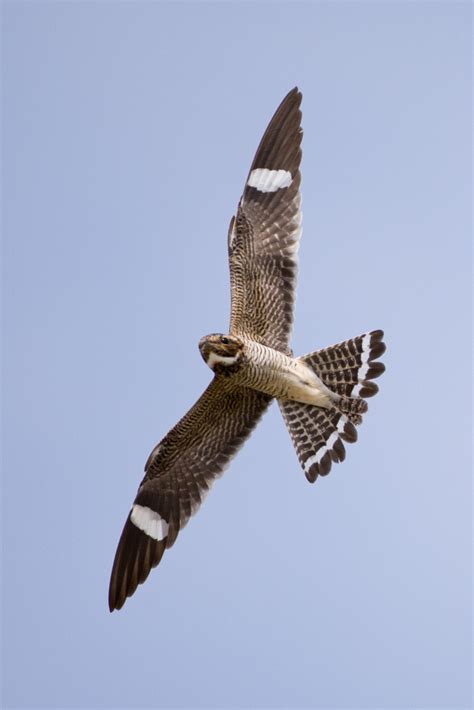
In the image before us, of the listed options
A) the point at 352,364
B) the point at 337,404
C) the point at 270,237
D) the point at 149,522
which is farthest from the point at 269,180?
the point at 149,522

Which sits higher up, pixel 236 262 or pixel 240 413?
pixel 236 262

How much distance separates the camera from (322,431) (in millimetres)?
9969

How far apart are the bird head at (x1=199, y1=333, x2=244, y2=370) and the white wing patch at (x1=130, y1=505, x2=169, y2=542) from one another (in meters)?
1.52

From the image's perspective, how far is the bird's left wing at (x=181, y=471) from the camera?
392 inches

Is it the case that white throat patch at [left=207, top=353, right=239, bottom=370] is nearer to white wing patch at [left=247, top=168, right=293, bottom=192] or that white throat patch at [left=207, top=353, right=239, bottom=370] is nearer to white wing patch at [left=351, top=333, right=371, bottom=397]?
white wing patch at [left=351, top=333, right=371, bottom=397]

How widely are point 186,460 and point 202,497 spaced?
0.35 metres

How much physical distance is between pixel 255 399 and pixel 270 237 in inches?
56.0

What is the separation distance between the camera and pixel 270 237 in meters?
10.3

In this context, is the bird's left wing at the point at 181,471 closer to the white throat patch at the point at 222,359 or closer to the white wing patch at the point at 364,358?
the white throat patch at the point at 222,359

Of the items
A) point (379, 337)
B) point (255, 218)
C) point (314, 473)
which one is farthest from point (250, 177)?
point (314, 473)

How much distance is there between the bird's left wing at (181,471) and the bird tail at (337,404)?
1.54ft

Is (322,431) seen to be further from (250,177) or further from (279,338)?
(250,177)

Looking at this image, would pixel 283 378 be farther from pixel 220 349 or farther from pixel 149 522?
pixel 149 522

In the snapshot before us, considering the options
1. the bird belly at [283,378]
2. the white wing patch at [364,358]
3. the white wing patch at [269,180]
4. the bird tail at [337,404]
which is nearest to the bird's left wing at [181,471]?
the bird belly at [283,378]
